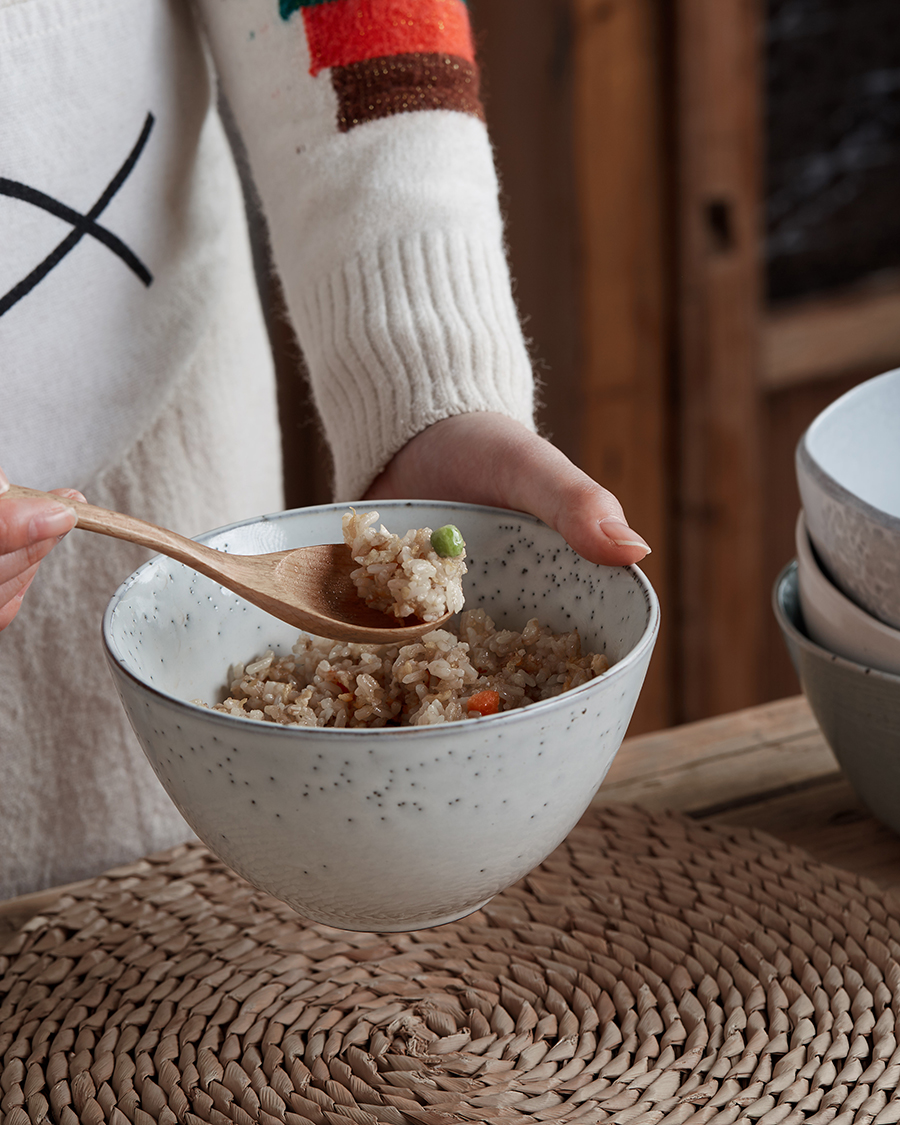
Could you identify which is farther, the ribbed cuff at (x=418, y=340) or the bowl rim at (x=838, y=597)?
the ribbed cuff at (x=418, y=340)

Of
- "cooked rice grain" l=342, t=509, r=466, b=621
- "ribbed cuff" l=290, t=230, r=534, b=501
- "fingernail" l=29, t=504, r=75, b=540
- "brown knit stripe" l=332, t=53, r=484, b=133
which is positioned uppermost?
"brown knit stripe" l=332, t=53, r=484, b=133

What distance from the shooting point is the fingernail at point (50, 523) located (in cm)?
63

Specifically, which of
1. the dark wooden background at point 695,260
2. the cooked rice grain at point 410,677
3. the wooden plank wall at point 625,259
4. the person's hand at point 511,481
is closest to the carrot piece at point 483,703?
the cooked rice grain at point 410,677

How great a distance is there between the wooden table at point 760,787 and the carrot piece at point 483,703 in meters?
0.28

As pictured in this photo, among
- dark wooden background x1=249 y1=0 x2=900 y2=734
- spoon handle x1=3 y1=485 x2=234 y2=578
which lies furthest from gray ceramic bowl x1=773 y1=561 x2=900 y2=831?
dark wooden background x1=249 y1=0 x2=900 y2=734

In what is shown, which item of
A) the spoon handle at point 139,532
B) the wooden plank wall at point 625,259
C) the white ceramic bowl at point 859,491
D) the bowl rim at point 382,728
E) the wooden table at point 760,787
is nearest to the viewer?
the bowl rim at point 382,728

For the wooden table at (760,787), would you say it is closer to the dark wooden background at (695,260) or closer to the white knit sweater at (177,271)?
the white knit sweater at (177,271)

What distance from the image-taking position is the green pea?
73 centimetres

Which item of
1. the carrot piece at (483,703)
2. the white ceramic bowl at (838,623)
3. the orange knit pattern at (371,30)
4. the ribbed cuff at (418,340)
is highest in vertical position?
the orange knit pattern at (371,30)

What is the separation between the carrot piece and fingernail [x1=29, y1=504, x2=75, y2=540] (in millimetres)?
253

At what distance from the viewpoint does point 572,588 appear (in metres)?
0.77

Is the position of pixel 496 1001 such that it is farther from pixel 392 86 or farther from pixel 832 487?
pixel 392 86

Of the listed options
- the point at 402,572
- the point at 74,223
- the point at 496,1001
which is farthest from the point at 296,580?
the point at 74,223

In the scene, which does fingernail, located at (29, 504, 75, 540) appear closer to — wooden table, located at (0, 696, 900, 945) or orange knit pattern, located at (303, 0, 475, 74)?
wooden table, located at (0, 696, 900, 945)
